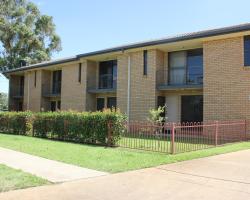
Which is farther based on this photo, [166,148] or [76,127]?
[76,127]

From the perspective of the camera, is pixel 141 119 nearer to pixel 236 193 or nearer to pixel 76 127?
pixel 76 127

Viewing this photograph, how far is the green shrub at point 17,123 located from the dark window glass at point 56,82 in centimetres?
940

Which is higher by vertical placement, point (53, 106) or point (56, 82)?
point (56, 82)

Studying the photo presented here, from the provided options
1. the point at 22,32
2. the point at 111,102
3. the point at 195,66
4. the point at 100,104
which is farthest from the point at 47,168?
the point at 22,32

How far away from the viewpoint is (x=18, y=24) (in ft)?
145

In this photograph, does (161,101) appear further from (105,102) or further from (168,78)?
(105,102)

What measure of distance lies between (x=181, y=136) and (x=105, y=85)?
12.9 m

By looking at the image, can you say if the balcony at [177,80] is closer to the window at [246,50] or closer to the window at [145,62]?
the window at [145,62]

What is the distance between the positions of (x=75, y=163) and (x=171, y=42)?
11897 mm

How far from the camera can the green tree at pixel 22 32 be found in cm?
4328

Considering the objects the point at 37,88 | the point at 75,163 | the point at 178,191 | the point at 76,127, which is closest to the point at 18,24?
the point at 37,88

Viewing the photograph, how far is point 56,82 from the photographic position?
31.5 meters

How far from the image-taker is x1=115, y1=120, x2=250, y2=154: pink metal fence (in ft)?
A: 43.0

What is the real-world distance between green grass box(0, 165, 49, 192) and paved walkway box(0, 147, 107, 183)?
28cm
